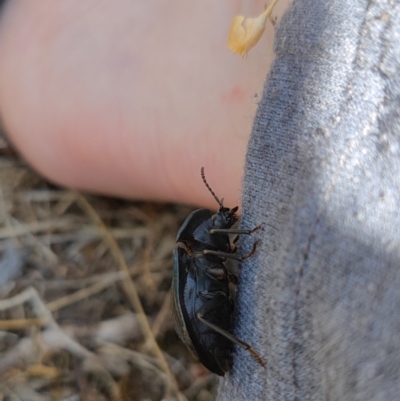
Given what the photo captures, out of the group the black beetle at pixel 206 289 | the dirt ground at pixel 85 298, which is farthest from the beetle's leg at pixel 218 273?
the dirt ground at pixel 85 298

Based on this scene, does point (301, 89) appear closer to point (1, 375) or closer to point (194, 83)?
point (194, 83)

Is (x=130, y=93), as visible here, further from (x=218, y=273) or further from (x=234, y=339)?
(x=234, y=339)

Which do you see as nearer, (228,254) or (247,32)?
(228,254)

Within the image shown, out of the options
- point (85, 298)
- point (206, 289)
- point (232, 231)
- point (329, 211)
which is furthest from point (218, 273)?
point (85, 298)

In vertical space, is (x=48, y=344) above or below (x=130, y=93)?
below

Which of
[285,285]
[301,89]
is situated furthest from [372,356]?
[301,89]

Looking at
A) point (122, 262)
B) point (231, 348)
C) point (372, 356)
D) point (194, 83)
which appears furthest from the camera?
point (122, 262)
